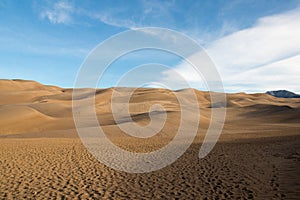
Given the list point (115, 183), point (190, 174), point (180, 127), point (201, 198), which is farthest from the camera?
point (180, 127)

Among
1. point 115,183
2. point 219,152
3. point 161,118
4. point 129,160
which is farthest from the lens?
point 161,118

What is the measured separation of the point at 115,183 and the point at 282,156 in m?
8.69

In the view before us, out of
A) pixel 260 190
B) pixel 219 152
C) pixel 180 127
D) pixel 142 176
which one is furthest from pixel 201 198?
pixel 180 127

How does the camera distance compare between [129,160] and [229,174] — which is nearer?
[229,174]

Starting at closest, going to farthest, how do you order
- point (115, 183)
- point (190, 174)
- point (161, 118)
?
point (115, 183), point (190, 174), point (161, 118)

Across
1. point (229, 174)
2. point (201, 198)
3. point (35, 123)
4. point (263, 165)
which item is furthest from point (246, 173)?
point (35, 123)

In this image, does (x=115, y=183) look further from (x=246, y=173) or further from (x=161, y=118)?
(x=161, y=118)

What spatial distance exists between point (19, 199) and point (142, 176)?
15.4 feet

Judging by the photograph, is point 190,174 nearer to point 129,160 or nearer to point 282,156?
point 129,160

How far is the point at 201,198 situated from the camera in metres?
7.70

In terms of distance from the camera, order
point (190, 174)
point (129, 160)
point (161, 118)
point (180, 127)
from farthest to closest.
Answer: point (161, 118), point (180, 127), point (129, 160), point (190, 174)

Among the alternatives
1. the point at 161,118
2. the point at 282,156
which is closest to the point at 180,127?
the point at 161,118

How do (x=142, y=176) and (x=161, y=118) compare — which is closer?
(x=142, y=176)

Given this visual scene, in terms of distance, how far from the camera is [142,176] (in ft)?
34.5
